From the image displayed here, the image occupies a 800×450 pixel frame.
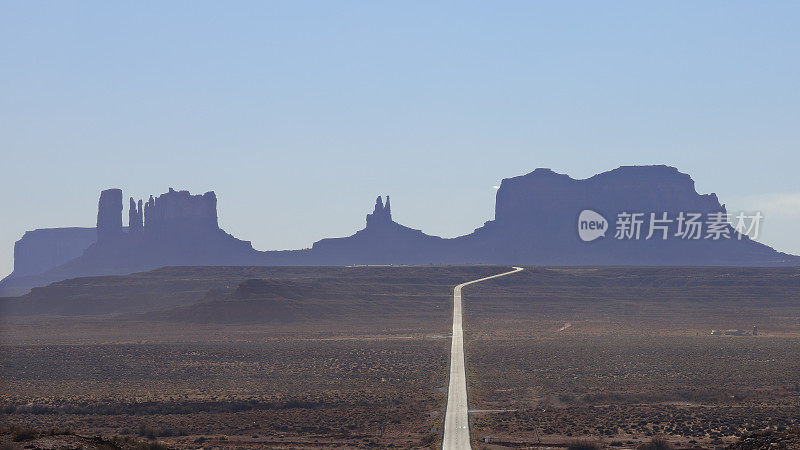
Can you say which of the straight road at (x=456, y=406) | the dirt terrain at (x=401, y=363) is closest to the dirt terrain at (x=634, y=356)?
the dirt terrain at (x=401, y=363)

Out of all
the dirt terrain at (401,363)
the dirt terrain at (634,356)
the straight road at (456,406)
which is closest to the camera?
the straight road at (456,406)

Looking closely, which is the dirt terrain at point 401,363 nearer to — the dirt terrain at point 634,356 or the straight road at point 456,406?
the dirt terrain at point 634,356

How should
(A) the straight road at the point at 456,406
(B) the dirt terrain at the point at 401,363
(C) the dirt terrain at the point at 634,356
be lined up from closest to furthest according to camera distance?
(A) the straight road at the point at 456,406
(B) the dirt terrain at the point at 401,363
(C) the dirt terrain at the point at 634,356

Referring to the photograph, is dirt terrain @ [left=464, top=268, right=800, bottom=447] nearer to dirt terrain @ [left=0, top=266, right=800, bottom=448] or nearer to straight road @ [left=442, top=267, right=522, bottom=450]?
dirt terrain @ [left=0, top=266, right=800, bottom=448]

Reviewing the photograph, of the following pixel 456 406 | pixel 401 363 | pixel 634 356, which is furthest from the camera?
pixel 634 356

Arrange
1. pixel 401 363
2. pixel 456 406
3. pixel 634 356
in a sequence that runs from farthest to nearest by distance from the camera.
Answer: pixel 634 356 < pixel 401 363 < pixel 456 406

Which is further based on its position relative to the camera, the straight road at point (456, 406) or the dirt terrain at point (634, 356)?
the dirt terrain at point (634, 356)

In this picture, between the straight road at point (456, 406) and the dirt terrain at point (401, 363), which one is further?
the dirt terrain at point (401, 363)

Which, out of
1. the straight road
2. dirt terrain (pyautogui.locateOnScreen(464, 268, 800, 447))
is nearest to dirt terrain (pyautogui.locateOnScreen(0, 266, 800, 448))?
dirt terrain (pyautogui.locateOnScreen(464, 268, 800, 447))

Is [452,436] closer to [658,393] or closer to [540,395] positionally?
[540,395]

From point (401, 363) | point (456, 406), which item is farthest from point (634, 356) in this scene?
point (456, 406)

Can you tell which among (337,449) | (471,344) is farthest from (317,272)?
(337,449)

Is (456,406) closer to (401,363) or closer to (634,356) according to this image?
(401,363)

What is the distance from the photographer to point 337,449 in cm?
3644
